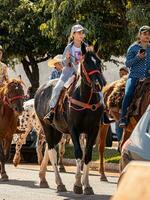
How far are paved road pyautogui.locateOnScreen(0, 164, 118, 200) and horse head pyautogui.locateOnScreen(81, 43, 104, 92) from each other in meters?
1.83

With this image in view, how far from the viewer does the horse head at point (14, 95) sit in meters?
14.7

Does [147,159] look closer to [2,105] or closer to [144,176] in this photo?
[144,176]

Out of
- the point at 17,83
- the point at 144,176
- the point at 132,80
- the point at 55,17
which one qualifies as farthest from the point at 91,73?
the point at 55,17

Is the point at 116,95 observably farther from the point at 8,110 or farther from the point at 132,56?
the point at 8,110

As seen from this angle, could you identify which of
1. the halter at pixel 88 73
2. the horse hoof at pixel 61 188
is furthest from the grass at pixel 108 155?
Answer: the halter at pixel 88 73

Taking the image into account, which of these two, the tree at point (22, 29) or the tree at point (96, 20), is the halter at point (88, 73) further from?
the tree at point (22, 29)

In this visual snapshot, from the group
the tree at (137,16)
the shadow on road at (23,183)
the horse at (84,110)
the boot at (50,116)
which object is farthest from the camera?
the tree at (137,16)

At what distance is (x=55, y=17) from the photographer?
65.6 feet

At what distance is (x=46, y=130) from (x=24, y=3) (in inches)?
662

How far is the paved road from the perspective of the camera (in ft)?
37.4

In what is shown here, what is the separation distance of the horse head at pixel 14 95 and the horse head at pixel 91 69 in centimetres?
356

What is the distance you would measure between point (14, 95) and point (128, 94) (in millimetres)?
3546

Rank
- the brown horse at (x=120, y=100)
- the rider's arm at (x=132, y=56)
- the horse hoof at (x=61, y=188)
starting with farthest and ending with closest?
the horse hoof at (x=61, y=188)
the rider's arm at (x=132, y=56)
the brown horse at (x=120, y=100)

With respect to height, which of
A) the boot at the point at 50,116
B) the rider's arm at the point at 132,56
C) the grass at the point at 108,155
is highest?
the rider's arm at the point at 132,56
